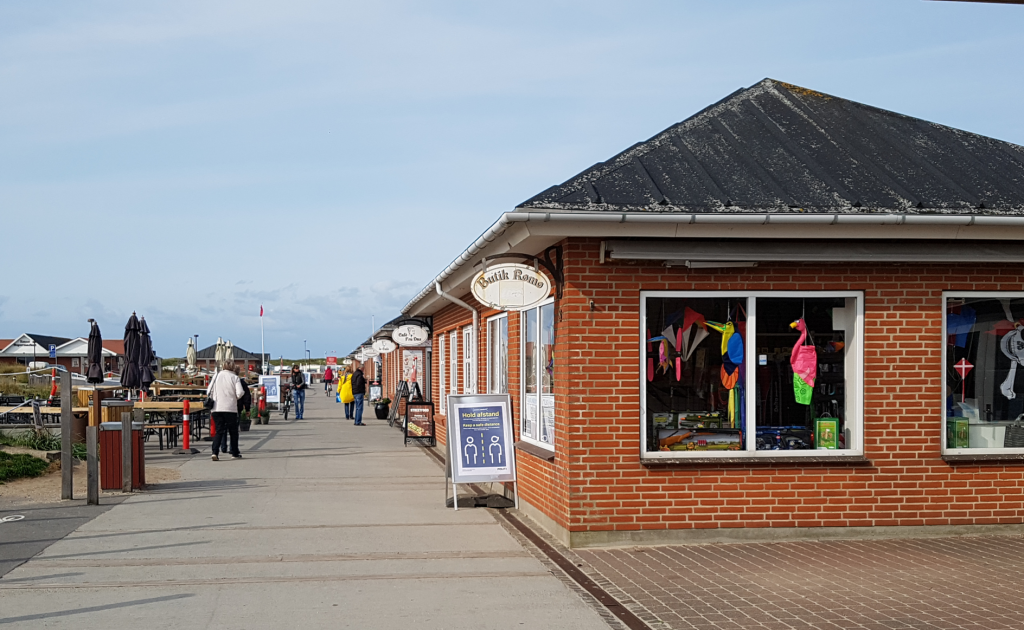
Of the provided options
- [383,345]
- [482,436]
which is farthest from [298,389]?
[482,436]

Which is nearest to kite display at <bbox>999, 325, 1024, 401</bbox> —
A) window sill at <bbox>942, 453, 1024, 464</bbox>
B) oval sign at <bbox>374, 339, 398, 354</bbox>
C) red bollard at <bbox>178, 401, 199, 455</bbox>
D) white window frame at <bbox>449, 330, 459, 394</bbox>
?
window sill at <bbox>942, 453, 1024, 464</bbox>

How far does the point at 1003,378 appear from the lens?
10.2m

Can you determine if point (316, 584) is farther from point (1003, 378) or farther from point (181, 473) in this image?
point (181, 473)

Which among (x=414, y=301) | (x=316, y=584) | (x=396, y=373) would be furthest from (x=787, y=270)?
(x=396, y=373)

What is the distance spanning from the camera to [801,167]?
10.1 m

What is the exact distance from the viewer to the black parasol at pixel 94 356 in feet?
69.8

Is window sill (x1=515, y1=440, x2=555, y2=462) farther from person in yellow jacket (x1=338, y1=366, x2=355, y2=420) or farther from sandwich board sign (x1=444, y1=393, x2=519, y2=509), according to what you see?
person in yellow jacket (x1=338, y1=366, x2=355, y2=420)

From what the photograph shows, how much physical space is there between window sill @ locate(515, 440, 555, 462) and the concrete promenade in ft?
2.76

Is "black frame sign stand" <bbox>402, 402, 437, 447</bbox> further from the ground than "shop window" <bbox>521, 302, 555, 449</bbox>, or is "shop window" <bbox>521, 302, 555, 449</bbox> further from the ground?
"shop window" <bbox>521, 302, 555, 449</bbox>

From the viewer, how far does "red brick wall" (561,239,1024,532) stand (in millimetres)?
9344

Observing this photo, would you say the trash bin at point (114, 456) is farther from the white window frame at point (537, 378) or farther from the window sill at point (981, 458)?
the window sill at point (981, 458)

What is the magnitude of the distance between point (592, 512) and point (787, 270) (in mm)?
2867

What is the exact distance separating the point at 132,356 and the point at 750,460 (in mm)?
15939

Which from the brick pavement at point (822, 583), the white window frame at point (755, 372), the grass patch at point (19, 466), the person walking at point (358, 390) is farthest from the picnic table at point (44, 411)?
the white window frame at point (755, 372)
